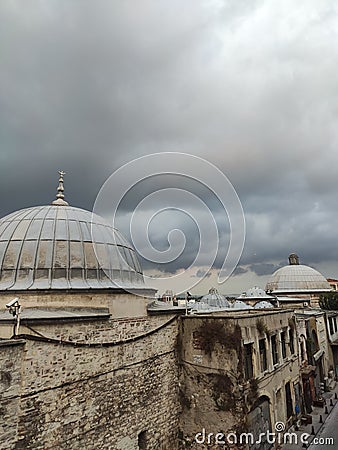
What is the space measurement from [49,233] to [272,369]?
1189 centimetres

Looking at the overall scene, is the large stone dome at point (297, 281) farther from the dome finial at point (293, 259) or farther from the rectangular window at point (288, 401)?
the rectangular window at point (288, 401)

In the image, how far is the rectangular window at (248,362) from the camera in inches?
571

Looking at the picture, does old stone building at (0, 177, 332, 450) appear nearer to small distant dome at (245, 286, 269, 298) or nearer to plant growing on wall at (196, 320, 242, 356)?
plant growing on wall at (196, 320, 242, 356)

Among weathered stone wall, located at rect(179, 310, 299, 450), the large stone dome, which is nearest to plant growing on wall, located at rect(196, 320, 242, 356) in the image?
weathered stone wall, located at rect(179, 310, 299, 450)

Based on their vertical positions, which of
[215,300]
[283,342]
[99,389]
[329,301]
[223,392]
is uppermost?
[215,300]

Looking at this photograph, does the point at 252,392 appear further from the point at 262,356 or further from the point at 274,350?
the point at 274,350

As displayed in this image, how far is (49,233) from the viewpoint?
43.0ft

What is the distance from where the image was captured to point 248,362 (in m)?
14.8

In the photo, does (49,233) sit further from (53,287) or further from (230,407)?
(230,407)

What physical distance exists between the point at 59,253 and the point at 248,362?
8846mm

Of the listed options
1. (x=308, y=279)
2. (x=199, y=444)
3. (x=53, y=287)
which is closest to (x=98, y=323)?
(x=53, y=287)

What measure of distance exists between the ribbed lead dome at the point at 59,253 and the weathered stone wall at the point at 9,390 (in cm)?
339

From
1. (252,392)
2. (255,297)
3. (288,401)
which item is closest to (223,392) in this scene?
(252,392)

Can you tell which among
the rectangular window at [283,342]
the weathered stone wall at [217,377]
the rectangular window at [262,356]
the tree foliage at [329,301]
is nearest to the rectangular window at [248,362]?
the weathered stone wall at [217,377]
